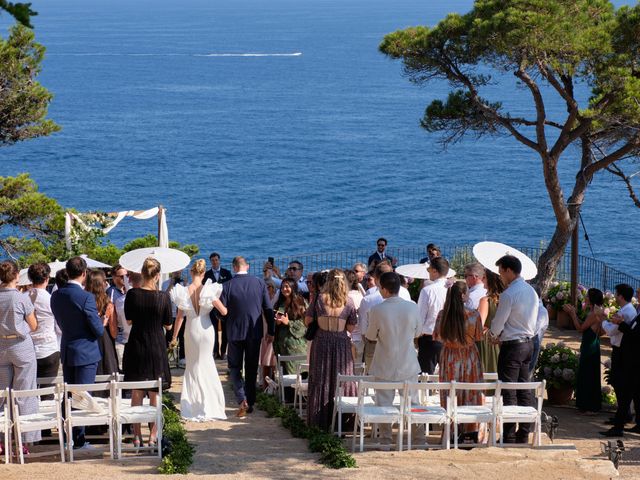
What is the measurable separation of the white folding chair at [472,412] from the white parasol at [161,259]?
414 cm

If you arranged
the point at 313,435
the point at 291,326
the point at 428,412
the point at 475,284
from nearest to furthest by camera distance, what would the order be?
the point at 428,412
the point at 313,435
the point at 475,284
the point at 291,326

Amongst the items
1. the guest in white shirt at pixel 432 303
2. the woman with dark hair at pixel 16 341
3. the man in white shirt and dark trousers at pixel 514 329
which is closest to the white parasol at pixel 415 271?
the guest in white shirt at pixel 432 303

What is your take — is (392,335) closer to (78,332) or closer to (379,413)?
(379,413)

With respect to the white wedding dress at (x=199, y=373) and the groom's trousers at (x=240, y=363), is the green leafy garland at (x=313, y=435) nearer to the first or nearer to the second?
the groom's trousers at (x=240, y=363)

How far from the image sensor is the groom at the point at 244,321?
10953mm

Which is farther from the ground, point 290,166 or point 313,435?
point 290,166

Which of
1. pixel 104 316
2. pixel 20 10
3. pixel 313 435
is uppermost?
pixel 20 10

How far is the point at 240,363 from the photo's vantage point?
1119cm

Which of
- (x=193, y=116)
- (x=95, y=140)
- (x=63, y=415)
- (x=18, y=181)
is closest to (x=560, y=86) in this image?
(x=18, y=181)

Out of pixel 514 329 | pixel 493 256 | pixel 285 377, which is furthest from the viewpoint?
pixel 285 377

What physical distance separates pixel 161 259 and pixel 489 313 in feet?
13.5

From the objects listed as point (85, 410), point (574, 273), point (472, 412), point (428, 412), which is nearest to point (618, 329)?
point (472, 412)

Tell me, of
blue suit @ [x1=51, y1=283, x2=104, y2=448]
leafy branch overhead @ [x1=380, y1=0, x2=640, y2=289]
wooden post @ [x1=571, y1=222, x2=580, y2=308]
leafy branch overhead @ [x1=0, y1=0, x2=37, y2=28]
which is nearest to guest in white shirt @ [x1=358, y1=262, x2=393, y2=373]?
blue suit @ [x1=51, y1=283, x2=104, y2=448]

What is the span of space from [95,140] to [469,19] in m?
71.7
